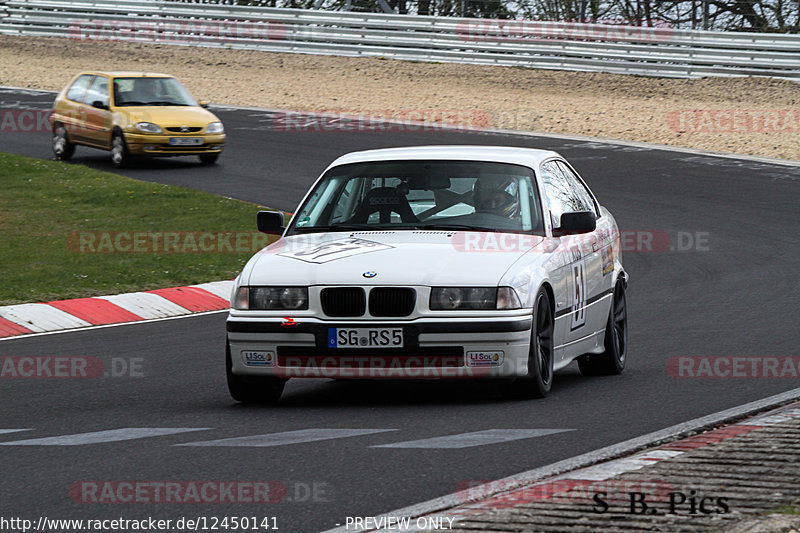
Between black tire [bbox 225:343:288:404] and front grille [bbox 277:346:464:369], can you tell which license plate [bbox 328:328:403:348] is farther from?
black tire [bbox 225:343:288:404]

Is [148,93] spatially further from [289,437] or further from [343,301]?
[289,437]

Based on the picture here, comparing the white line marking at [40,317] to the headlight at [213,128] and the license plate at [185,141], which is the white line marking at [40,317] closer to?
the license plate at [185,141]

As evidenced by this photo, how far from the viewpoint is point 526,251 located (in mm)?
8430

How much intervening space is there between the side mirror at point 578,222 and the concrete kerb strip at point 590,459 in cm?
147

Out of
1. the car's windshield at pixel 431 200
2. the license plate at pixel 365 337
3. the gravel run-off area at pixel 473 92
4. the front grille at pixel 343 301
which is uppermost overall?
the car's windshield at pixel 431 200

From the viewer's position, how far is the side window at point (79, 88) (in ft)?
80.6

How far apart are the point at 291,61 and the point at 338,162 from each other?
2993 centimetres

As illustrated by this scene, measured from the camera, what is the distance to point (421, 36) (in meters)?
37.0

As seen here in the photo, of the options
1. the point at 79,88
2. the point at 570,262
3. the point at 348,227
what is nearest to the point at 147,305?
the point at 348,227

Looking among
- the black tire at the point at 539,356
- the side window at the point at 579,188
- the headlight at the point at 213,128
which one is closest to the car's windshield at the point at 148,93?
the headlight at the point at 213,128

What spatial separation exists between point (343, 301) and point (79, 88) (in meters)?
17.9

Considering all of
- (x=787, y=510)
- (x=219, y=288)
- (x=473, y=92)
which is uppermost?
(x=787, y=510)

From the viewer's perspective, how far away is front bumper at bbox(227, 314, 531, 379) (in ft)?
25.8

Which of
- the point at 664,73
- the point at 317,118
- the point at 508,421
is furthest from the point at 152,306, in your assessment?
the point at 664,73
